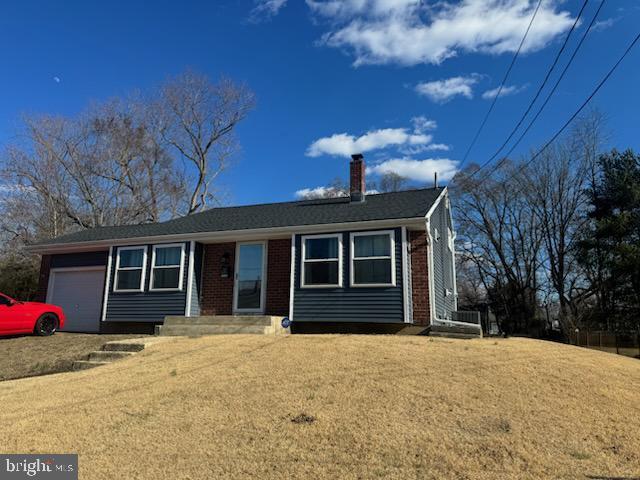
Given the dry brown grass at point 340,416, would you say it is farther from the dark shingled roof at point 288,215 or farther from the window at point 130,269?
the window at point 130,269

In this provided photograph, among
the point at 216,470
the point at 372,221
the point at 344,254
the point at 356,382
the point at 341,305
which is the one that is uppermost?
the point at 372,221

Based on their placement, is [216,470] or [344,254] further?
[344,254]

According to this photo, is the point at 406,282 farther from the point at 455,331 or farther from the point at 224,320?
the point at 224,320

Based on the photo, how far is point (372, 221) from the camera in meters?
12.4

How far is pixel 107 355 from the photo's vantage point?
10.0 m

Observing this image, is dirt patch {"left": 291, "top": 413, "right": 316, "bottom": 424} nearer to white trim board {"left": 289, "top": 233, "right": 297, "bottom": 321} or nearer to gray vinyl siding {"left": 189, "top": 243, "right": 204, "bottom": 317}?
white trim board {"left": 289, "top": 233, "right": 297, "bottom": 321}

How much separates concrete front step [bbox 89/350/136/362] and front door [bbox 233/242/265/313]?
14.6 ft

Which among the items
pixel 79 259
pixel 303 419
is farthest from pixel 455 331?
pixel 79 259

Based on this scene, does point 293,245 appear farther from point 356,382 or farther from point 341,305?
point 356,382

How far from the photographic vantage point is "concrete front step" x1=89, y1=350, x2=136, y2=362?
9.92 metres

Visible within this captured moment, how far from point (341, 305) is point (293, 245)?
226 centimetres

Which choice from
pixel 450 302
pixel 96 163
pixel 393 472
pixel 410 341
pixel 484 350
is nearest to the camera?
pixel 393 472

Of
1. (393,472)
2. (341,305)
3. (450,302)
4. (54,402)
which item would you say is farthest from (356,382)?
(450,302)

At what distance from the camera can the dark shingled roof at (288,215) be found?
13.2 meters
